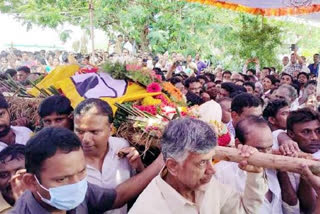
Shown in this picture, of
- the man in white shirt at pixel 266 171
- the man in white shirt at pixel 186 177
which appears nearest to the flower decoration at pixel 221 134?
the man in white shirt at pixel 266 171

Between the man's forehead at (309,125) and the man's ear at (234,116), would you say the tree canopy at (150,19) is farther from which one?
the man's forehead at (309,125)

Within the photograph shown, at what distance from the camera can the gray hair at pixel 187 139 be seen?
6.04 ft

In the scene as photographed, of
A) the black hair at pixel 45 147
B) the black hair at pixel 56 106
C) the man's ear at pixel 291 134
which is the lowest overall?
the man's ear at pixel 291 134

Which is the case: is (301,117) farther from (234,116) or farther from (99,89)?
(99,89)

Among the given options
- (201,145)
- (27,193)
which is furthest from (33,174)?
(201,145)

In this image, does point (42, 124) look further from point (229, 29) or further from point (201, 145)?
point (229, 29)

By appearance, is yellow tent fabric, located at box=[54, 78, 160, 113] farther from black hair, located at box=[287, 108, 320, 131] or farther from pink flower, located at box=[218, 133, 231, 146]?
black hair, located at box=[287, 108, 320, 131]

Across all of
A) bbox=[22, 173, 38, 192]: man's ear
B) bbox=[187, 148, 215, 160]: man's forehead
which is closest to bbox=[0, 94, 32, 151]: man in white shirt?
bbox=[22, 173, 38, 192]: man's ear

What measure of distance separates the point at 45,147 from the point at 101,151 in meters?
0.75

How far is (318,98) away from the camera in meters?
6.03

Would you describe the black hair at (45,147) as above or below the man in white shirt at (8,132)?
above

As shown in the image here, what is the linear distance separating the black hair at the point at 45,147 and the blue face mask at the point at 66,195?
106 mm

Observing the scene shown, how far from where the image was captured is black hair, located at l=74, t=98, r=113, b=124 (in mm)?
2551

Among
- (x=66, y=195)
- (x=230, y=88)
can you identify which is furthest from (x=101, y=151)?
(x=230, y=88)
